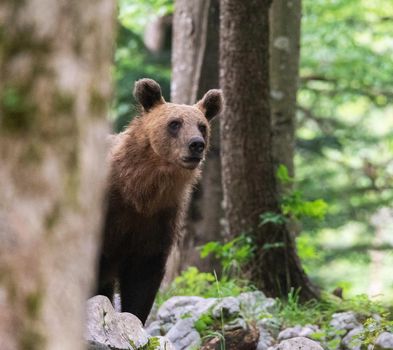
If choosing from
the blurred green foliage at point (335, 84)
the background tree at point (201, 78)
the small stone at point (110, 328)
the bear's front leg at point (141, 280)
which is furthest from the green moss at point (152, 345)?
the blurred green foliage at point (335, 84)

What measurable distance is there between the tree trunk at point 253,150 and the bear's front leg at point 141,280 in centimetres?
150

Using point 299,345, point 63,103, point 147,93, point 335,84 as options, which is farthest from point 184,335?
point 335,84

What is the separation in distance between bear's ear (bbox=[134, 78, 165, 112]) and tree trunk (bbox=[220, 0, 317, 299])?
1.00m

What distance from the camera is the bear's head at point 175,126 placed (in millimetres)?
6523

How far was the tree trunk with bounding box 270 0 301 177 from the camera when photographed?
30.9 ft

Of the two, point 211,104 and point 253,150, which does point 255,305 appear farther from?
point 211,104

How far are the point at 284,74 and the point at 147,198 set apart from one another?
3.68 metres

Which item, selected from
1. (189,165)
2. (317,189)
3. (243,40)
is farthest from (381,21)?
(189,165)

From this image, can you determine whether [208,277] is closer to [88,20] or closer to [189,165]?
[189,165]

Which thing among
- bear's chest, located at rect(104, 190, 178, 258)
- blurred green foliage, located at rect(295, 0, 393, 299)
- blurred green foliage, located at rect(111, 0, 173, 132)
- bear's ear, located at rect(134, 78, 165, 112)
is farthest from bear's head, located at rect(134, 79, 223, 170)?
blurred green foliage, located at rect(295, 0, 393, 299)

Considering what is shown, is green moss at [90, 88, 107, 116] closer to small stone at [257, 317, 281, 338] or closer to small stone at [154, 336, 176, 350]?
small stone at [154, 336, 176, 350]

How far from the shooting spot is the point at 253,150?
784 cm

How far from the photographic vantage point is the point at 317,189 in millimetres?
16641

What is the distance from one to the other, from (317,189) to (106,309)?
40.1ft
